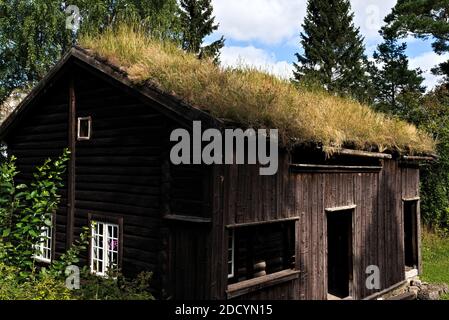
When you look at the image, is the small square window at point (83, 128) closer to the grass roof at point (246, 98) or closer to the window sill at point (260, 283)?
the grass roof at point (246, 98)

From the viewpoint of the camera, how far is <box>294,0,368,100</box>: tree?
33.9 meters

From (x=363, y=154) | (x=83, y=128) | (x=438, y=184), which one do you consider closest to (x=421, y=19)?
(x=438, y=184)

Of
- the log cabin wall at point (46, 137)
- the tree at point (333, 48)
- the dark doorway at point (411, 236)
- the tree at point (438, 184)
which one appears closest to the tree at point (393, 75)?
the tree at point (333, 48)

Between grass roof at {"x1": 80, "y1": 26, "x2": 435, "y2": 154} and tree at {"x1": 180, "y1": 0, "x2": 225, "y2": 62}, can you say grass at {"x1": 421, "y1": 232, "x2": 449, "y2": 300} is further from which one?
tree at {"x1": 180, "y1": 0, "x2": 225, "y2": 62}

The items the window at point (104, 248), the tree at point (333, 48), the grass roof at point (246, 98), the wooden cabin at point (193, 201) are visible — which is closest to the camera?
the wooden cabin at point (193, 201)

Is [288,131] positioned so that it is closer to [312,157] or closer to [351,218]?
[312,157]

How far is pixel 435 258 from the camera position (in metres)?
16.5

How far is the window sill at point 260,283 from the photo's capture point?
6.73 m

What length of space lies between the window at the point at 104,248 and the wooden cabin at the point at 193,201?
0.02 meters

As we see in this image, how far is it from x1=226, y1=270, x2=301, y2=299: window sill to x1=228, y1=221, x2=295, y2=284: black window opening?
179mm

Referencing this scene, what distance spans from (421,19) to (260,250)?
21260mm

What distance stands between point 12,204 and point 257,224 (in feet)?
12.4

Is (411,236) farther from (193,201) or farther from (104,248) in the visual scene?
(104,248)

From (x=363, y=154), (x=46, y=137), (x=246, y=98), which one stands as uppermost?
(x=246, y=98)
